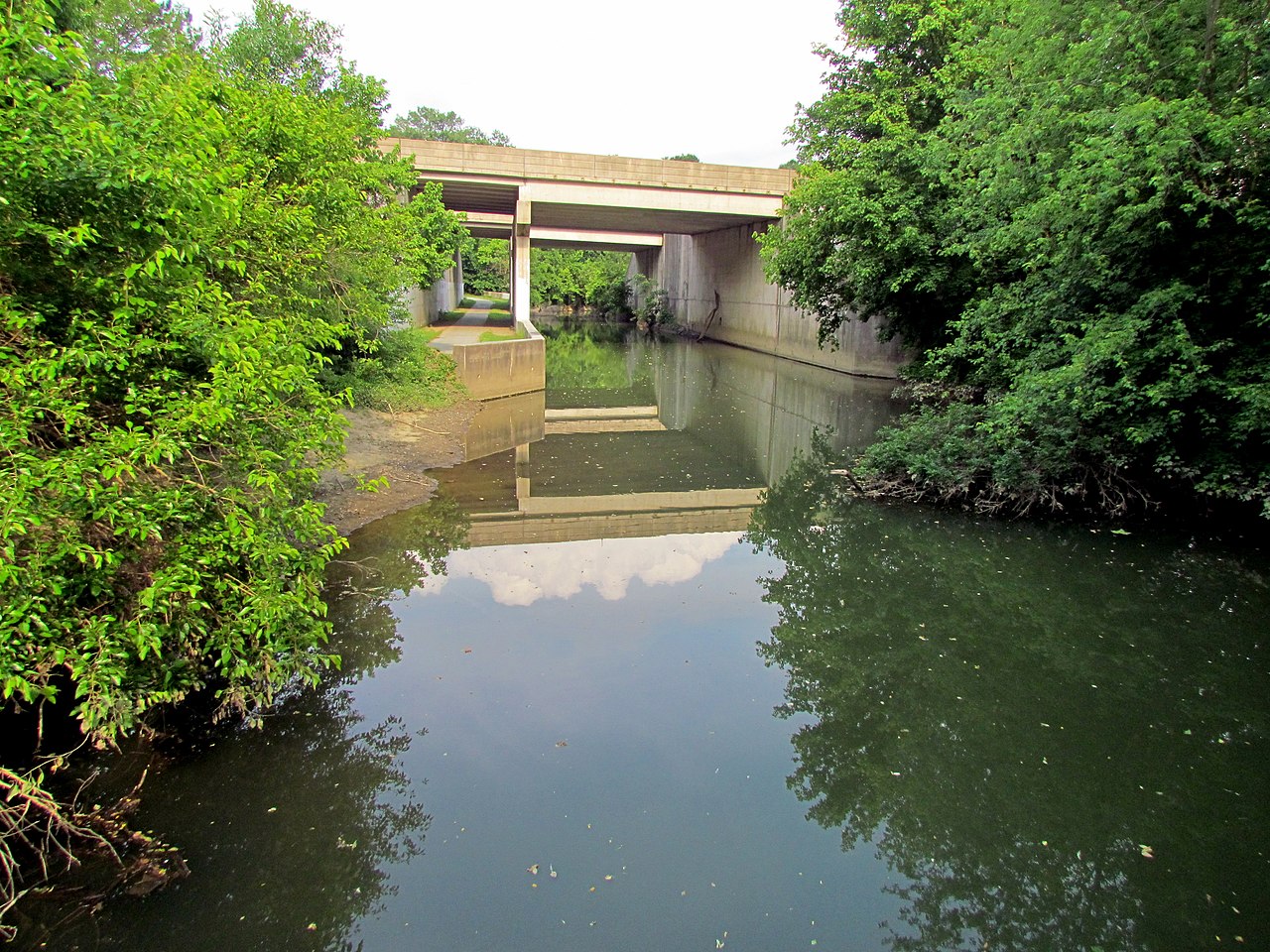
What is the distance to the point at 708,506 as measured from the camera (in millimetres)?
10797

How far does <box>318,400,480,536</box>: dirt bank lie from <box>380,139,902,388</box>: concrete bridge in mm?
7209

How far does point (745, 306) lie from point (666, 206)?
7300 mm

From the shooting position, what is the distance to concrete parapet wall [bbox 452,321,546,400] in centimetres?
1794

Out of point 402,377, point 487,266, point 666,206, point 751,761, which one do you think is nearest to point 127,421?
point 751,761

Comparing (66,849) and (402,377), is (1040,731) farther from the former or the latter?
(402,377)

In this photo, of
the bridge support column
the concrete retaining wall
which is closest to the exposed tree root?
the concrete retaining wall

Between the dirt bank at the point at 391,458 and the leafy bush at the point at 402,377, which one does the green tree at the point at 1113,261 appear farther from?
the leafy bush at the point at 402,377

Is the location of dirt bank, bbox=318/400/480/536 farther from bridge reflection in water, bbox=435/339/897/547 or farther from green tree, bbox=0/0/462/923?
green tree, bbox=0/0/462/923

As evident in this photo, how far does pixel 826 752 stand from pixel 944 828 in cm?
88

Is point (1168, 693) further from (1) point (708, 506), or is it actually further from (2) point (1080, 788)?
(1) point (708, 506)

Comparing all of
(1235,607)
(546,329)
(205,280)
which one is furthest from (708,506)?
(546,329)

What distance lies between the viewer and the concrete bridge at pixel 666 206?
2625 cm

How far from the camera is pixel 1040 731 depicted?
5.27 m

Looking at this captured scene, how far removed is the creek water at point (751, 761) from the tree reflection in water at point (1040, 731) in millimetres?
23
